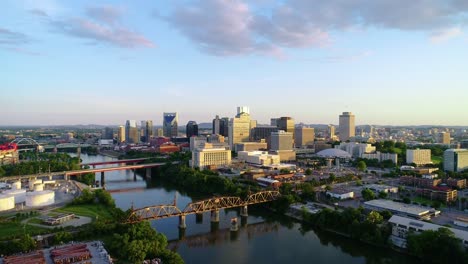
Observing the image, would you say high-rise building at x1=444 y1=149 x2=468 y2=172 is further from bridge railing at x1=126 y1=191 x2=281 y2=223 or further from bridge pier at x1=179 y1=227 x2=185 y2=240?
bridge pier at x1=179 y1=227 x2=185 y2=240

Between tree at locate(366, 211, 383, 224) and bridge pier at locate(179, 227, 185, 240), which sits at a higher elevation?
tree at locate(366, 211, 383, 224)

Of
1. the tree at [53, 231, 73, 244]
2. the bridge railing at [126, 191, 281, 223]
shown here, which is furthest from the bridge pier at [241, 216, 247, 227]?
the tree at [53, 231, 73, 244]

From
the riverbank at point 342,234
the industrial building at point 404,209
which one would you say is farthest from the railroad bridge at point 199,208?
the industrial building at point 404,209

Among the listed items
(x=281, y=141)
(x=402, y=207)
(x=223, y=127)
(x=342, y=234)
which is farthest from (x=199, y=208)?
(x=223, y=127)

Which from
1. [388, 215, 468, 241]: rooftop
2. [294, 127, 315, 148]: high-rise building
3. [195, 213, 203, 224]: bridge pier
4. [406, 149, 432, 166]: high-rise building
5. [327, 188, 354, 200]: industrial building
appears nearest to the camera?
[388, 215, 468, 241]: rooftop

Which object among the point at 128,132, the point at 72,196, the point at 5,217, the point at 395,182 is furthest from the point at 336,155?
the point at 128,132

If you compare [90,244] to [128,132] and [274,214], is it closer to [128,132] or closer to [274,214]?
[274,214]

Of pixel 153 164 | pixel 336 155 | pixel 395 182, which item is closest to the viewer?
pixel 395 182

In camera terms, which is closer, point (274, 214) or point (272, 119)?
point (274, 214)

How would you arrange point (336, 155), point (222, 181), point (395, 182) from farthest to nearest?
point (336, 155) → point (395, 182) → point (222, 181)
